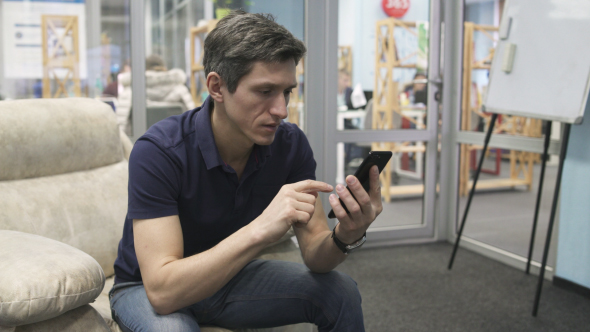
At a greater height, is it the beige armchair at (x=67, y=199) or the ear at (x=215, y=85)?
the ear at (x=215, y=85)

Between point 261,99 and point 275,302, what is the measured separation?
1.54 ft

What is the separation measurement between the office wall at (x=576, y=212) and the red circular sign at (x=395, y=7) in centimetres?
132

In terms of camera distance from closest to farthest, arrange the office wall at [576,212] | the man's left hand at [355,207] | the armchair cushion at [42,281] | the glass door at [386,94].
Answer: the armchair cushion at [42,281]
the man's left hand at [355,207]
the office wall at [576,212]
the glass door at [386,94]

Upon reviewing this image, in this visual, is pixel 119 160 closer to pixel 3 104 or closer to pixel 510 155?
pixel 3 104

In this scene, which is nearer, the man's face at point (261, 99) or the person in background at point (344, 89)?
the man's face at point (261, 99)

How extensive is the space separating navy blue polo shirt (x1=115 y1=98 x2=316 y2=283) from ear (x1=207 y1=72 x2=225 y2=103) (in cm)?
6

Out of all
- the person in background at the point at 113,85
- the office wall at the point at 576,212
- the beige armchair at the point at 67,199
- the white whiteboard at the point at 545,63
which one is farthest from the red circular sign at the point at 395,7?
the beige armchair at the point at 67,199

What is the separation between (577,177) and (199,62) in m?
2.14

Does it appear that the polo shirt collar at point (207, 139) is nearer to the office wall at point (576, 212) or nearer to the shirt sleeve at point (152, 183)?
the shirt sleeve at point (152, 183)

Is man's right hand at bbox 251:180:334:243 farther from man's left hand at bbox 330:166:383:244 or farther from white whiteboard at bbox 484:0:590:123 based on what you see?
white whiteboard at bbox 484:0:590:123

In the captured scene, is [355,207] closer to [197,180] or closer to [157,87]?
[197,180]

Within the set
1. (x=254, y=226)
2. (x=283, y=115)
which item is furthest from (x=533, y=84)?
(x=254, y=226)

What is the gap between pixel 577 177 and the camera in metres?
2.41

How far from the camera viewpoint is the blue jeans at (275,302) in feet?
3.64
